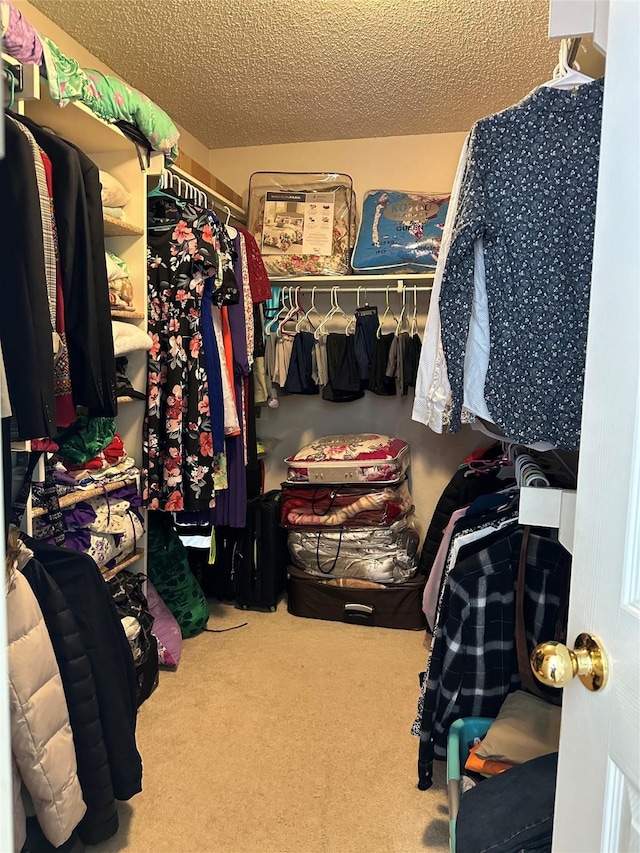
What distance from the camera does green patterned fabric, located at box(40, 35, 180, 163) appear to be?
1.66 meters

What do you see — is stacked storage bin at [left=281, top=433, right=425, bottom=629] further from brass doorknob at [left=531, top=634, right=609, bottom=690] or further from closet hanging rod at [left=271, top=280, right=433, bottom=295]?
brass doorknob at [left=531, top=634, right=609, bottom=690]

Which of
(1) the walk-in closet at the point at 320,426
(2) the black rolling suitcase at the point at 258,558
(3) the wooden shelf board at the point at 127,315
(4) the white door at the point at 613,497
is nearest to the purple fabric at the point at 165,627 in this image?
(1) the walk-in closet at the point at 320,426

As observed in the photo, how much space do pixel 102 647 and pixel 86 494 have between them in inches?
25.4

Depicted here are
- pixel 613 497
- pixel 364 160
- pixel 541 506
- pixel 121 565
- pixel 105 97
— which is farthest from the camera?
pixel 364 160

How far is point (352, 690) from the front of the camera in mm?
2320

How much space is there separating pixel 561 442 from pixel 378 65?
1998 millimetres

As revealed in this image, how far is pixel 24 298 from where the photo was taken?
4.50ft

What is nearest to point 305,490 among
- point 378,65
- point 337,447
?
point 337,447

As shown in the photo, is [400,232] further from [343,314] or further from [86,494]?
[86,494]

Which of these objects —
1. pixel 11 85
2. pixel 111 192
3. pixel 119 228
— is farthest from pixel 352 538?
pixel 11 85

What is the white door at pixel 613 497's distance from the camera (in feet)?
2.01

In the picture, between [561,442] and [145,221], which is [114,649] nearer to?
[561,442]

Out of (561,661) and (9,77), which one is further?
(9,77)

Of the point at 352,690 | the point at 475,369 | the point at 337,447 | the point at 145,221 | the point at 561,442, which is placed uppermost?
the point at 145,221
